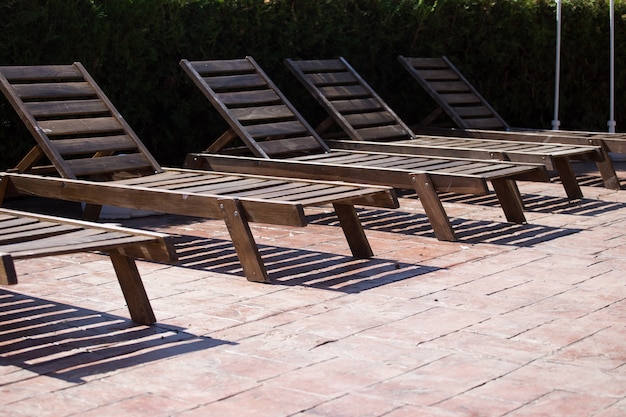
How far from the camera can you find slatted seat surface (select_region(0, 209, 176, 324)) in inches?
177

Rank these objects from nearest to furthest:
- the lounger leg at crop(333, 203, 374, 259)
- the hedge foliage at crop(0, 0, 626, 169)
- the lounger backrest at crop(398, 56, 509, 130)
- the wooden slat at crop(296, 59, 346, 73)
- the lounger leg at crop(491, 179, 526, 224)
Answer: the lounger leg at crop(333, 203, 374, 259) → the lounger leg at crop(491, 179, 526, 224) → the hedge foliage at crop(0, 0, 626, 169) → the wooden slat at crop(296, 59, 346, 73) → the lounger backrest at crop(398, 56, 509, 130)

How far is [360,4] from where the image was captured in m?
10.5

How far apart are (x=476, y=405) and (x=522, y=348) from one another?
2.66 feet

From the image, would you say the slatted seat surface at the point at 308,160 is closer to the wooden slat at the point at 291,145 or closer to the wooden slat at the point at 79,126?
the wooden slat at the point at 291,145

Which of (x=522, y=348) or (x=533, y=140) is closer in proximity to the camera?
(x=522, y=348)

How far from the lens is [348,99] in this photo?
9.98 metres

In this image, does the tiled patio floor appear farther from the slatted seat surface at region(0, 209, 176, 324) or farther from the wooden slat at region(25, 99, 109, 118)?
the wooden slat at region(25, 99, 109, 118)

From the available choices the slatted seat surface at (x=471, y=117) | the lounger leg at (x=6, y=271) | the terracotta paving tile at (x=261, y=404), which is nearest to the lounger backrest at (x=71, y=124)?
the lounger leg at (x=6, y=271)

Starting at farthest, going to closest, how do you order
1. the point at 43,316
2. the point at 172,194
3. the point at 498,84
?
the point at 498,84
the point at 172,194
the point at 43,316

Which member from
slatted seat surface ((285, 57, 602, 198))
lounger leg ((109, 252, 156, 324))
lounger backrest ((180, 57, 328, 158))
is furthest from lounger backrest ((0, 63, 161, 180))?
slatted seat surface ((285, 57, 602, 198))

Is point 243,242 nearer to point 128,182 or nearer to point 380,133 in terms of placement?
point 128,182

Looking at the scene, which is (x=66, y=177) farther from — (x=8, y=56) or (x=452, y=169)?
(x=452, y=169)

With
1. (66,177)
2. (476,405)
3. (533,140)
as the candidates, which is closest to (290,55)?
(533,140)

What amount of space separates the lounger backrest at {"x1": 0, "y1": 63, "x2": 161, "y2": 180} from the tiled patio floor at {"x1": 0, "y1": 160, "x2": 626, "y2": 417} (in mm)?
682
